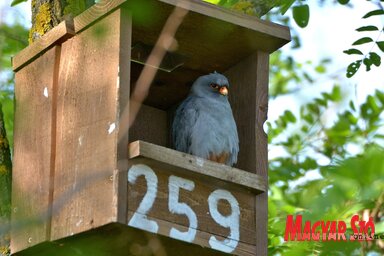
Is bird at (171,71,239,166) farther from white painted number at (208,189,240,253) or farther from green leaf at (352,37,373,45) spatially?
green leaf at (352,37,373,45)

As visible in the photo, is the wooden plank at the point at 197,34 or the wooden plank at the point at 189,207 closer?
the wooden plank at the point at 189,207

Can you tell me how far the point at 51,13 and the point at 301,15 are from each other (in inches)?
56.0

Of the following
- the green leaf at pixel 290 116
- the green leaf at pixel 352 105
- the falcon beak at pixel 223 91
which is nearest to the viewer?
the falcon beak at pixel 223 91

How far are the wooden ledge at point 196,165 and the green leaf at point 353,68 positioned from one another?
79cm

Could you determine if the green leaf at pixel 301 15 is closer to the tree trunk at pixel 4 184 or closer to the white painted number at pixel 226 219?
the white painted number at pixel 226 219

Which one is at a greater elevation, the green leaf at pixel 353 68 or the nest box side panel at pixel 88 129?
the green leaf at pixel 353 68

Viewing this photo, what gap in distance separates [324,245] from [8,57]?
411 cm

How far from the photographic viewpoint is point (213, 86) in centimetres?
492

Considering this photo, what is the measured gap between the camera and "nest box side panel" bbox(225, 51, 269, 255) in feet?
15.1

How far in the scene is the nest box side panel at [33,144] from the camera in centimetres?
432

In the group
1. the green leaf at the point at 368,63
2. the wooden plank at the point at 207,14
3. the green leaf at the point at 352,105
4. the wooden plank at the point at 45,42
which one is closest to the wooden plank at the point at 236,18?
the wooden plank at the point at 207,14

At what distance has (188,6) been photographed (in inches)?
171

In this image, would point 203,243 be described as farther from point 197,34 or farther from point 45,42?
point 45,42

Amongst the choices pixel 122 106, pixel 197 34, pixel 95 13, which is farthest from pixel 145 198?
pixel 197 34
